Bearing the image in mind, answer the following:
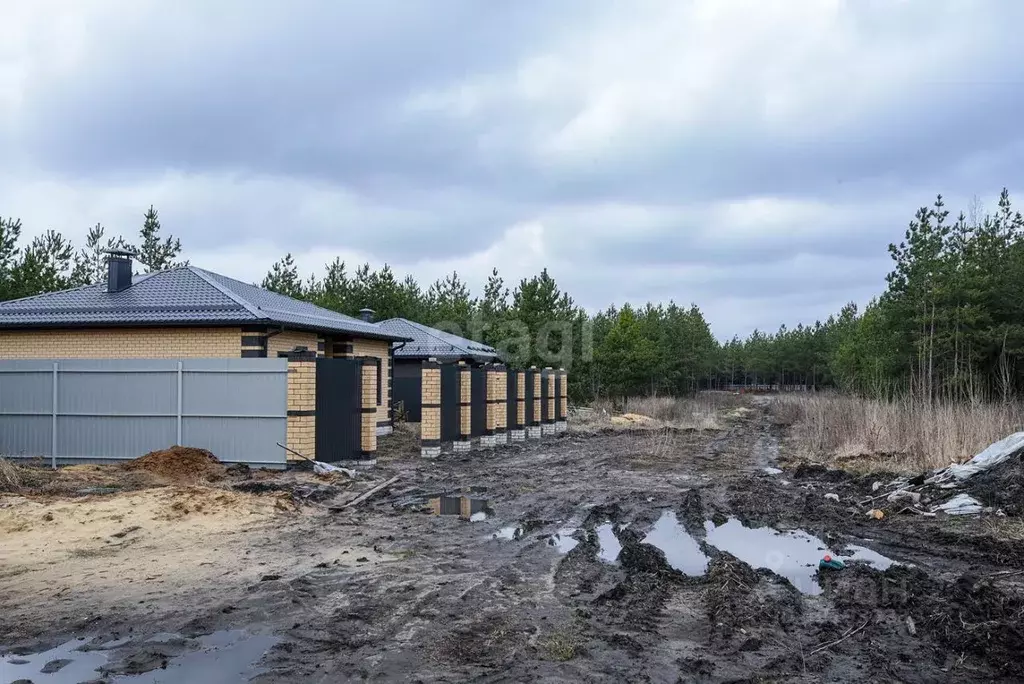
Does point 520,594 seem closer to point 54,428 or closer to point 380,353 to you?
point 54,428

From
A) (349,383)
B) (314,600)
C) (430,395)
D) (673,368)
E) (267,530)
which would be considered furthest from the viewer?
(673,368)

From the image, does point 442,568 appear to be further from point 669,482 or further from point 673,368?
point 673,368

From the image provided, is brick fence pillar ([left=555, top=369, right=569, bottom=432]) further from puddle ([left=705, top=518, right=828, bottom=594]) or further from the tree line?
puddle ([left=705, top=518, right=828, bottom=594])

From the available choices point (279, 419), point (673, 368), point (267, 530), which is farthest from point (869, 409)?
point (673, 368)

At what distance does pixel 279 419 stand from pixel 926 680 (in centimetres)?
1037

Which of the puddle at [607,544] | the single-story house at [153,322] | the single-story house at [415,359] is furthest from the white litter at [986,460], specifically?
the single-story house at [415,359]

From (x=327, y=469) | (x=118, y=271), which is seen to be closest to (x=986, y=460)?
(x=327, y=469)

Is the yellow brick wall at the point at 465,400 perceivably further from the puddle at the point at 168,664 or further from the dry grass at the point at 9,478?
the puddle at the point at 168,664

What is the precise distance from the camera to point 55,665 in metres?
4.30

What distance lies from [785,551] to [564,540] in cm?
226

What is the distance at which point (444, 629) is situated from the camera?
499 centimetres

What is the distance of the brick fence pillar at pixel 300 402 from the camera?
12.5m

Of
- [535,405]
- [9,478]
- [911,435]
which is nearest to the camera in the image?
[9,478]

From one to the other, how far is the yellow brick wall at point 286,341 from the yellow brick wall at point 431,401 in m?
2.61
